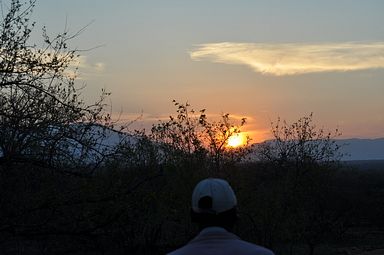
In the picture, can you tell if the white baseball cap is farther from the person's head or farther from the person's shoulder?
the person's shoulder

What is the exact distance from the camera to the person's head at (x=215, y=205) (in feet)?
9.05

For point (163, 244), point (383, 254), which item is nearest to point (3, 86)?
point (163, 244)

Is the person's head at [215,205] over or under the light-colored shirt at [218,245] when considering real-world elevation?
over

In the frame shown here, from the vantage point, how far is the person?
8.86 ft

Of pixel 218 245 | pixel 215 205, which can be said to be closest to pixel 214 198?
pixel 215 205

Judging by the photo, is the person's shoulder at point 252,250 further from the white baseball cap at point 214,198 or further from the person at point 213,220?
the white baseball cap at point 214,198

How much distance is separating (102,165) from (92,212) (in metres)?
0.89

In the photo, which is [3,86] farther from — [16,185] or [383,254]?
[383,254]

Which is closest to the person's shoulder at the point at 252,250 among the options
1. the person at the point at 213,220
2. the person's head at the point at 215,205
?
the person at the point at 213,220

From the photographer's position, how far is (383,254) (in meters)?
27.5

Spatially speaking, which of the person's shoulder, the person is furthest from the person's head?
the person's shoulder

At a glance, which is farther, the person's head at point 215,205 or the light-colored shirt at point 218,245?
the person's head at point 215,205

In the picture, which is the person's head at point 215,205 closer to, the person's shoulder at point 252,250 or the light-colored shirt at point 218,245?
the light-colored shirt at point 218,245

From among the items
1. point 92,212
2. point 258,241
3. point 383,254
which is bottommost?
point 383,254
